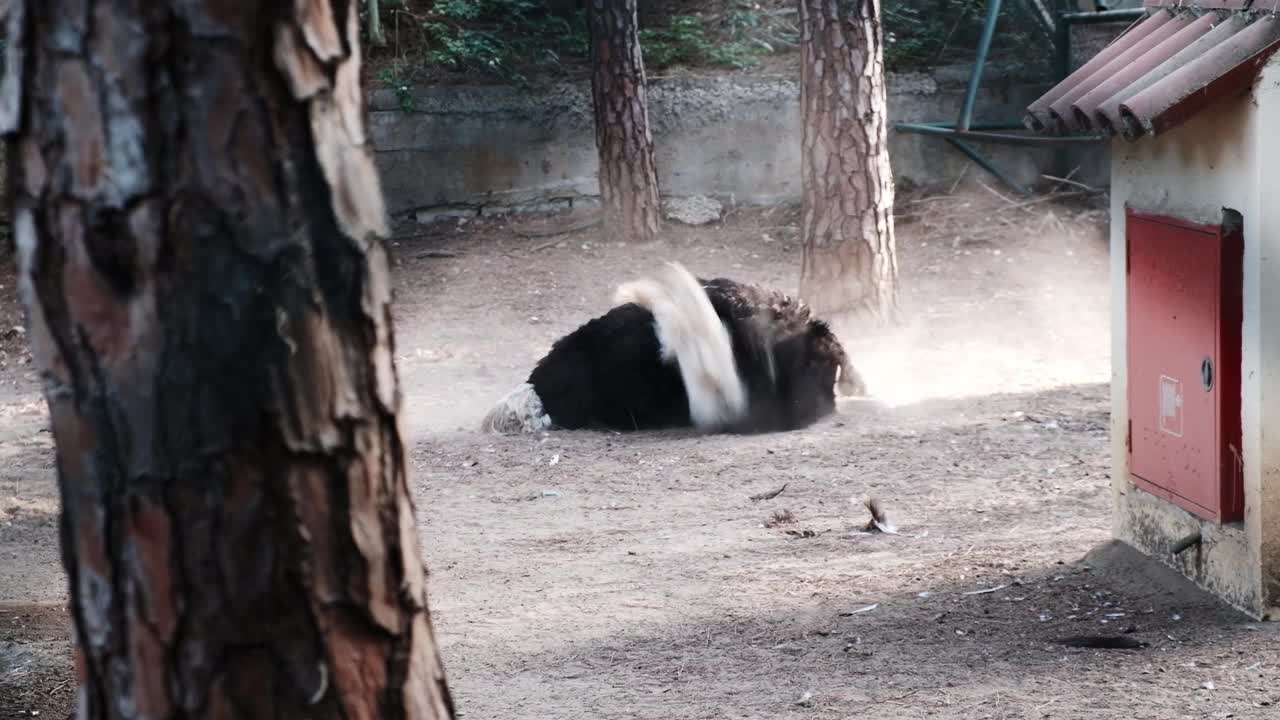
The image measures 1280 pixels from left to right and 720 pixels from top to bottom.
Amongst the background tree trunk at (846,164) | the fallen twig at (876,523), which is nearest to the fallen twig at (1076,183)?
the background tree trunk at (846,164)

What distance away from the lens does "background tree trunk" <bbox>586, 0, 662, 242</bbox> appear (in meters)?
11.3

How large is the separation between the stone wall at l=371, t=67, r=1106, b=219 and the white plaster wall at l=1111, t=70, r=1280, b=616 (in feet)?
26.3

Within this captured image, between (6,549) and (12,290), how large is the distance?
609 centimetres

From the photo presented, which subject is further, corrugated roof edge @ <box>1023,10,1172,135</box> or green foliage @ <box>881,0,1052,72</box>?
green foliage @ <box>881,0,1052,72</box>

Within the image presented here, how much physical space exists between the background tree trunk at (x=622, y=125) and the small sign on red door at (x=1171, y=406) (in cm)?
758

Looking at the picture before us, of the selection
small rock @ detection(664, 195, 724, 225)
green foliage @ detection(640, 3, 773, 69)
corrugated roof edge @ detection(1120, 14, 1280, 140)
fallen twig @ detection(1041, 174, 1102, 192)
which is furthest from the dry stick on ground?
corrugated roof edge @ detection(1120, 14, 1280, 140)

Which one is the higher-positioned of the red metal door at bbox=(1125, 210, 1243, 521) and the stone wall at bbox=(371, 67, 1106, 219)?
the stone wall at bbox=(371, 67, 1106, 219)

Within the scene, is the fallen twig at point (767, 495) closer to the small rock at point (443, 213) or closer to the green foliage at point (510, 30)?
the small rock at point (443, 213)

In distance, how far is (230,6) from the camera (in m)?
1.46

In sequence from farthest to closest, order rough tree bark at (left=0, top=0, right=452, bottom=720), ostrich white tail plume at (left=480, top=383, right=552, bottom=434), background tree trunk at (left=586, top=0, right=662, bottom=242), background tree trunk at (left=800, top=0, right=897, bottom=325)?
background tree trunk at (left=586, top=0, right=662, bottom=242) → background tree trunk at (left=800, top=0, right=897, bottom=325) → ostrich white tail plume at (left=480, top=383, right=552, bottom=434) → rough tree bark at (left=0, top=0, right=452, bottom=720)

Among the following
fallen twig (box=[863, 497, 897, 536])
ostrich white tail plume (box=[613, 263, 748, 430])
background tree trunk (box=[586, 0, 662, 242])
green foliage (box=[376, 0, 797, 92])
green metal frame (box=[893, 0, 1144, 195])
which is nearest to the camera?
fallen twig (box=[863, 497, 897, 536])

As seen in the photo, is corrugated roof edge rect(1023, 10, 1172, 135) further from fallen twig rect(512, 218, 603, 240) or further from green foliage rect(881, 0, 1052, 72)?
green foliage rect(881, 0, 1052, 72)

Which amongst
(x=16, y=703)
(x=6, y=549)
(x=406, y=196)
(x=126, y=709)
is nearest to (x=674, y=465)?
(x=6, y=549)

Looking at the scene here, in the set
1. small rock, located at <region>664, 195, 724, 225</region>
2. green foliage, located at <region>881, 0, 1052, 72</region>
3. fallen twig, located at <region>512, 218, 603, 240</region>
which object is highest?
green foliage, located at <region>881, 0, 1052, 72</region>
